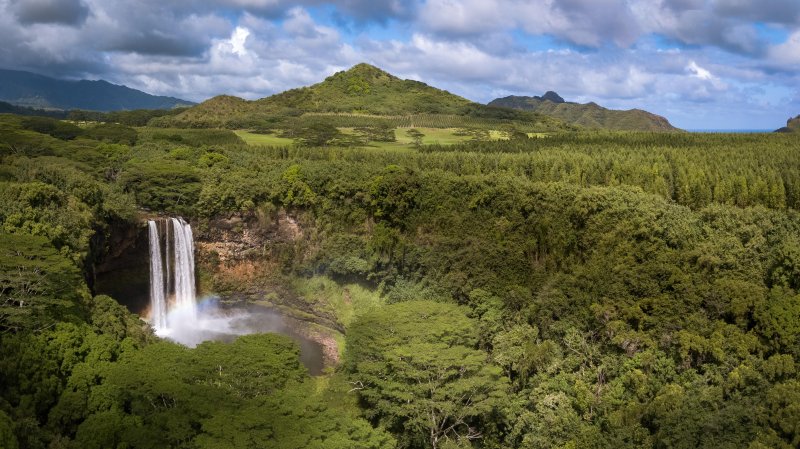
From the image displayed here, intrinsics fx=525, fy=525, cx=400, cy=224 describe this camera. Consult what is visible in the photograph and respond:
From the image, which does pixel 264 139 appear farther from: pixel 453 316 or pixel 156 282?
pixel 453 316

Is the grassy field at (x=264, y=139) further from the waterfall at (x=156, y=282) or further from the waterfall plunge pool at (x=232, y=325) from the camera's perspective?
the waterfall at (x=156, y=282)

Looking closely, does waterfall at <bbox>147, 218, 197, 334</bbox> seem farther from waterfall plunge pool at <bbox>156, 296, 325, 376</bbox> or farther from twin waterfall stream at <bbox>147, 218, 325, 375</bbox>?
waterfall plunge pool at <bbox>156, 296, 325, 376</bbox>

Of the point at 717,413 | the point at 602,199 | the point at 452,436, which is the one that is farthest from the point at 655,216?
the point at 452,436

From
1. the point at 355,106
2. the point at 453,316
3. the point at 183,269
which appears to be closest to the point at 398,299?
the point at 453,316

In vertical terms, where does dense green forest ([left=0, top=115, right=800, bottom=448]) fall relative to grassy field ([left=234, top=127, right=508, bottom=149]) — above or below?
below

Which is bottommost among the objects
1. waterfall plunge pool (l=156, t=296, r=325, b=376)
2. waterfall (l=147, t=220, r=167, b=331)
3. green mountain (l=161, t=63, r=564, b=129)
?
waterfall plunge pool (l=156, t=296, r=325, b=376)

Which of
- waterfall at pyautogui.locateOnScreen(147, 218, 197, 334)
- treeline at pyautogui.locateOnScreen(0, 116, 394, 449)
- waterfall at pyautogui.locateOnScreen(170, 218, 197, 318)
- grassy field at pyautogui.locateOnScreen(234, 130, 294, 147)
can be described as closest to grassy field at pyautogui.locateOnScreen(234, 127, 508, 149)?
grassy field at pyautogui.locateOnScreen(234, 130, 294, 147)
